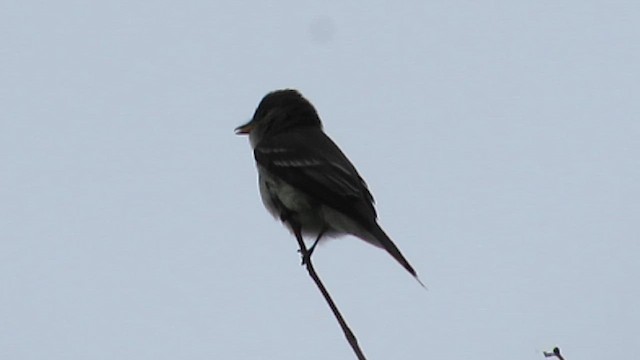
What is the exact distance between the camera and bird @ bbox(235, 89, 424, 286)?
289 inches

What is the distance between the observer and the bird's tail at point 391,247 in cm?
637

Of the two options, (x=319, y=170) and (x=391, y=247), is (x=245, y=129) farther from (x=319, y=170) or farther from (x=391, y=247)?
(x=391, y=247)

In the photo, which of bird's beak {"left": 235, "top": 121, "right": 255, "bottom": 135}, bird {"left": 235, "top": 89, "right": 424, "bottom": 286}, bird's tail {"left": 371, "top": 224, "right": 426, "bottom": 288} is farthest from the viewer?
bird's beak {"left": 235, "top": 121, "right": 255, "bottom": 135}

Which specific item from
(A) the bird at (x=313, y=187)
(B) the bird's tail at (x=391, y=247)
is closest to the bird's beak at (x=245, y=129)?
(A) the bird at (x=313, y=187)

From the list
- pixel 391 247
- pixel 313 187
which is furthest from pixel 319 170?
pixel 391 247

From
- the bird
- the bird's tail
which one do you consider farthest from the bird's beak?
the bird's tail

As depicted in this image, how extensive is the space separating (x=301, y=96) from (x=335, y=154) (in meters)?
1.41

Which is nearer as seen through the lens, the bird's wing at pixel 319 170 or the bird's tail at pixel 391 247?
the bird's tail at pixel 391 247

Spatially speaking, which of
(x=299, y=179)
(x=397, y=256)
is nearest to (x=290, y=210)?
(x=299, y=179)

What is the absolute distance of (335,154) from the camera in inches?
328

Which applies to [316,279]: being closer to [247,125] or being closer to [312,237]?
[312,237]

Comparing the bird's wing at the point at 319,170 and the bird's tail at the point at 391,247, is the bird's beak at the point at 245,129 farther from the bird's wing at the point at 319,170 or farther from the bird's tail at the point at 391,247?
the bird's tail at the point at 391,247

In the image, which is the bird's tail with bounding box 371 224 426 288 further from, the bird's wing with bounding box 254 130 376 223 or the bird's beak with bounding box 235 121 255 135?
the bird's beak with bounding box 235 121 255 135

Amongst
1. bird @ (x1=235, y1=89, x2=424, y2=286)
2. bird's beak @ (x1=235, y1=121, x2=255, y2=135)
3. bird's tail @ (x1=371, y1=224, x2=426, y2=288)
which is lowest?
bird's tail @ (x1=371, y1=224, x2=426, y2=288)
